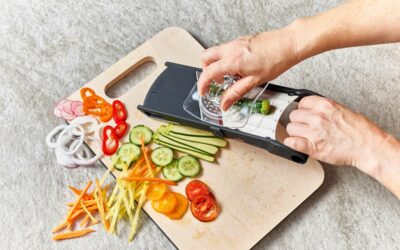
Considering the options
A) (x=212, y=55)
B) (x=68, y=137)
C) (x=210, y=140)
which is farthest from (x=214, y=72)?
(x=68, y=137)

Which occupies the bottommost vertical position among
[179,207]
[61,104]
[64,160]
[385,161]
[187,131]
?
[385,161]

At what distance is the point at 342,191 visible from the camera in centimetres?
97

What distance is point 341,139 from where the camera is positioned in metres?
0.82

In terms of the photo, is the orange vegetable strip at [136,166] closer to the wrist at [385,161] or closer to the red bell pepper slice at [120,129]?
the red bell pepper slice at [120,129]

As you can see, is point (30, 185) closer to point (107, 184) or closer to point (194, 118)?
point (107, 184)

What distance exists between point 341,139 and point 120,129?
487 millimetres

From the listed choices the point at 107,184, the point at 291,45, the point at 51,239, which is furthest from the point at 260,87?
the point at 51,239

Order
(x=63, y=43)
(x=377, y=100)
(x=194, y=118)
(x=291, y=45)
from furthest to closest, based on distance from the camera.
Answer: (x=63, y=43) → (x=377, y=100) → (x=194, y=118) → (x=291, y=45)

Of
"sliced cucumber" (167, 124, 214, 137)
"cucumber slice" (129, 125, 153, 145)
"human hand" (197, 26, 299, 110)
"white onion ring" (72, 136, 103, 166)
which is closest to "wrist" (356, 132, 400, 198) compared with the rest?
"human hand" (197, 26, 299, 110)

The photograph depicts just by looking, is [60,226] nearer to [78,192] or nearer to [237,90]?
[78,192]

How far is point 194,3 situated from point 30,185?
65cm

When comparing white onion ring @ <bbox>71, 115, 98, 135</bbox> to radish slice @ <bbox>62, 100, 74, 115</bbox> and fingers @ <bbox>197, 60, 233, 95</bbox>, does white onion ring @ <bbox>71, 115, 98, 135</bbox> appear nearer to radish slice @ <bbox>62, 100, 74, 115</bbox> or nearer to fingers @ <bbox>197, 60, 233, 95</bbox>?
radish slice @ <bbox>62, 100, 74, 115</bbox>

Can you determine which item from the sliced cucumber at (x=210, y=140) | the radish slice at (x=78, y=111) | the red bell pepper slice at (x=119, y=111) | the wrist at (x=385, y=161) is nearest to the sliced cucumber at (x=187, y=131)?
the sliced cucumber at (x=210, y=140)

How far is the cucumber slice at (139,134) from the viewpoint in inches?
38.6
